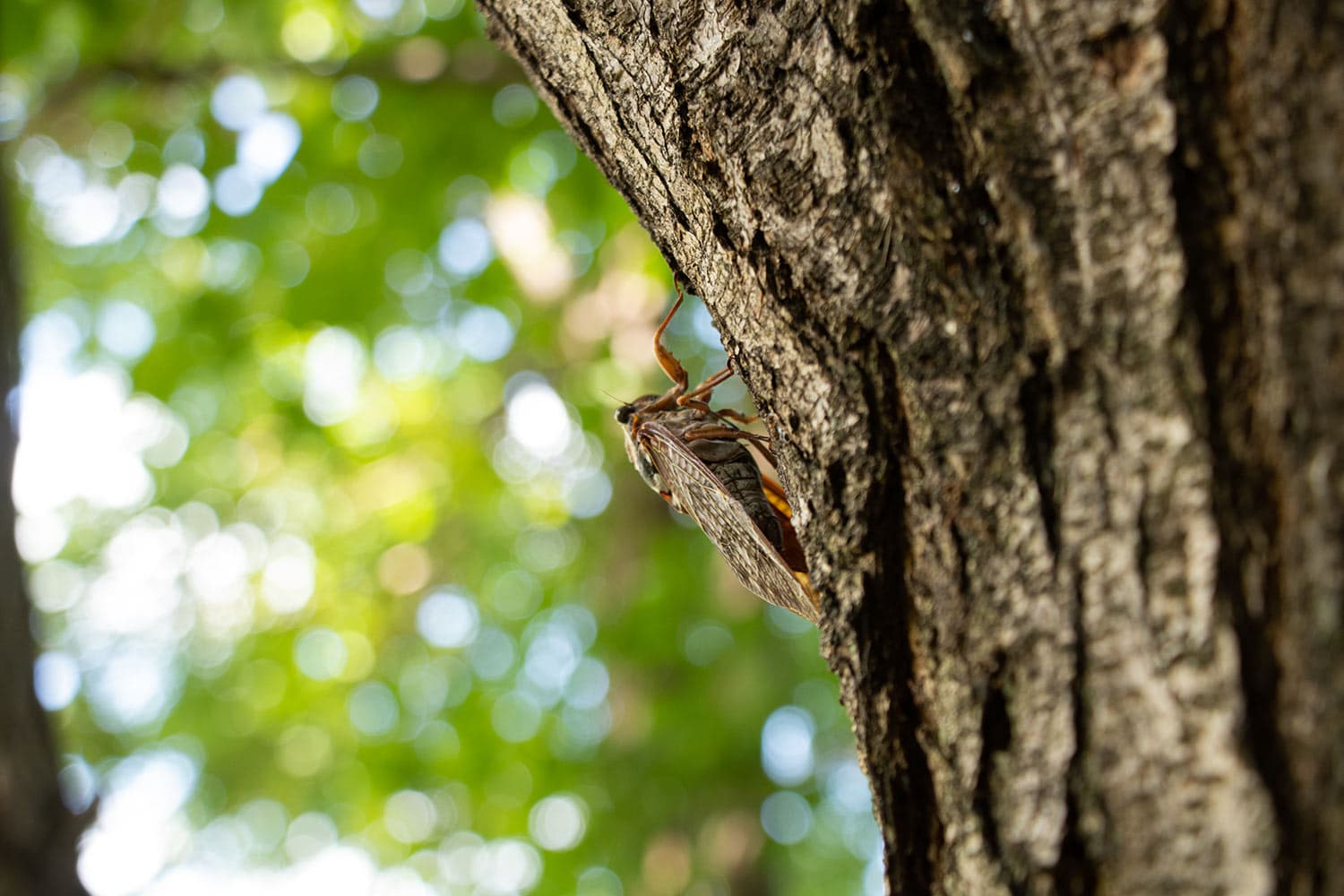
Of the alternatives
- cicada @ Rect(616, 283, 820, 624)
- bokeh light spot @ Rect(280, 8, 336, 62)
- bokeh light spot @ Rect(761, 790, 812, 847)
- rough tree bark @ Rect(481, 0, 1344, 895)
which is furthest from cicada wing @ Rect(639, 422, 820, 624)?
bokeh light spot @ Rect(280, 8, 336, 62)

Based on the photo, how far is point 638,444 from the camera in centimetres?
293

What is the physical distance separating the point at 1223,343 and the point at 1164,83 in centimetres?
22

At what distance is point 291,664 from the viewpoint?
766 cm

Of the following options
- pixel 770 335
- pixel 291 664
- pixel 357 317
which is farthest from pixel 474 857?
pixel 770 335

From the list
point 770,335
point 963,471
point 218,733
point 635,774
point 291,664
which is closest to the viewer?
point 963,471

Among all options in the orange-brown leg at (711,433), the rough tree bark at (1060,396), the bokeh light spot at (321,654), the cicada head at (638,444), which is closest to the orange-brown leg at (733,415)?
the orange-brown leg at (711,433)

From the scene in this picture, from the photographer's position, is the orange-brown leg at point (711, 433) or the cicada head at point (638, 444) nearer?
the orange-brown leg at point (711, 433)

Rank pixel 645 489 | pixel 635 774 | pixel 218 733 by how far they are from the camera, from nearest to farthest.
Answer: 1. pixel 635 774
2. pixel 645 489
3. pixel 218 733

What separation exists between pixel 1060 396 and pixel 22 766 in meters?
2.68

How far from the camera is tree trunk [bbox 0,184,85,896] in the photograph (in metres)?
2.44

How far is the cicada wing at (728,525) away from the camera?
211 centimetres

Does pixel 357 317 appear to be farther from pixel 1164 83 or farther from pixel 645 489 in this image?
pixel 1164 83

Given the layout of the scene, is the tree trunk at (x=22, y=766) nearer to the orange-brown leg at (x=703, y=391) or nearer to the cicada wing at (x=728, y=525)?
the cicada wing at (x=728, y=525)

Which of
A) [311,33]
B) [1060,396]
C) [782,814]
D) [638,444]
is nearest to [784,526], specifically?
[638,444]
